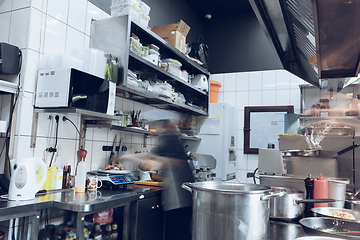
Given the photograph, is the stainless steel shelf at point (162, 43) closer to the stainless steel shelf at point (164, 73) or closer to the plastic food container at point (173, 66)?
the plastic food container at point (173, 66)

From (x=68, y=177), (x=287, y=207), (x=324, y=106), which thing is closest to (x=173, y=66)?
(x=68, y=177)

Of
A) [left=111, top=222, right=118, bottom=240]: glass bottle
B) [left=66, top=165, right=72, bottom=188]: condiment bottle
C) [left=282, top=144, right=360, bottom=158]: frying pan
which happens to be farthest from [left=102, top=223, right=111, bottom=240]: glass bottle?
[left=282, top=144, right=360, bottom=158]: frying pan

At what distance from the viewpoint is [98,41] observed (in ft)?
9.06

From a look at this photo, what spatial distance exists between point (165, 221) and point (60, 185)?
3.41ft

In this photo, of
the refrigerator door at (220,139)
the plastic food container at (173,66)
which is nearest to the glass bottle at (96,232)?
the plastic food container at (173,66)

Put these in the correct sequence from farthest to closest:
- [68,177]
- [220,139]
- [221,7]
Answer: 1. [221,7]
2. [220,139]
3. [68,177]

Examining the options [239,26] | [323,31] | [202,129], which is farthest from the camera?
[239,26]

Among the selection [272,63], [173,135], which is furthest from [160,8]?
[173,135]

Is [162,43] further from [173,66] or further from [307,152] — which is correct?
[307,152]

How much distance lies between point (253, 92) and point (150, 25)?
2159mm

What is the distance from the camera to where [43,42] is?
2.31 m

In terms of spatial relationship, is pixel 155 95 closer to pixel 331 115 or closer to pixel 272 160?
pixel 272 160

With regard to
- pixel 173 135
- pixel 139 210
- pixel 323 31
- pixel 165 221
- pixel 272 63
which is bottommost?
pixel 165 221

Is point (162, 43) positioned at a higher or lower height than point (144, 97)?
higher
